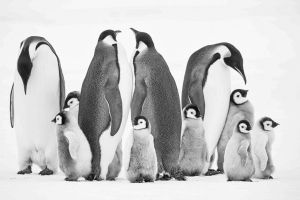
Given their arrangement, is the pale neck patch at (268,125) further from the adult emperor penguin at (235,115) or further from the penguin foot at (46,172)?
the penguin foot at (46,172)

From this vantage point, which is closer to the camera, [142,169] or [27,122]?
[142,169]

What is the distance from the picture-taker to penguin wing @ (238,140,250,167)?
4.69 meters

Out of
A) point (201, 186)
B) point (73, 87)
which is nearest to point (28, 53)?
point (201, 186)

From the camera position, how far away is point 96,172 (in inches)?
181

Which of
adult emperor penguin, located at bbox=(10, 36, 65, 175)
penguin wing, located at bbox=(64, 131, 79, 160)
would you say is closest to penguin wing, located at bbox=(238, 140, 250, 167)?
penguin wing, located at bbox=(64, 131, 79, 160)

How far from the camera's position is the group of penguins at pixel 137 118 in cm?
450

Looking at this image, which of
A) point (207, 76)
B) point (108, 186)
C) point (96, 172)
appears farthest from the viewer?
point (207, 76)

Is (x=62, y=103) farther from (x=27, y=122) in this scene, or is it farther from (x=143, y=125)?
(x=143, y=125)

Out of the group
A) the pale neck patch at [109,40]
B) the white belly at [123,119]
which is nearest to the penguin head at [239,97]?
the white belly at [123,119]

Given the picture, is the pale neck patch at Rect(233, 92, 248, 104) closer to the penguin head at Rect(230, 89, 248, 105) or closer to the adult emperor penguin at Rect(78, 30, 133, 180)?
the penguin head at Rect(230, 89, 248, 105)

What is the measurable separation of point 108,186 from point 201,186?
0.74 meters

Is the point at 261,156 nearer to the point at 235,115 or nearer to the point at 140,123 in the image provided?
the point at 235,115

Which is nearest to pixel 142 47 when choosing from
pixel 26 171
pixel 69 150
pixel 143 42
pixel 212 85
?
pixel 143 42

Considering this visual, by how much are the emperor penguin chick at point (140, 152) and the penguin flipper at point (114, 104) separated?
0.24 metres
